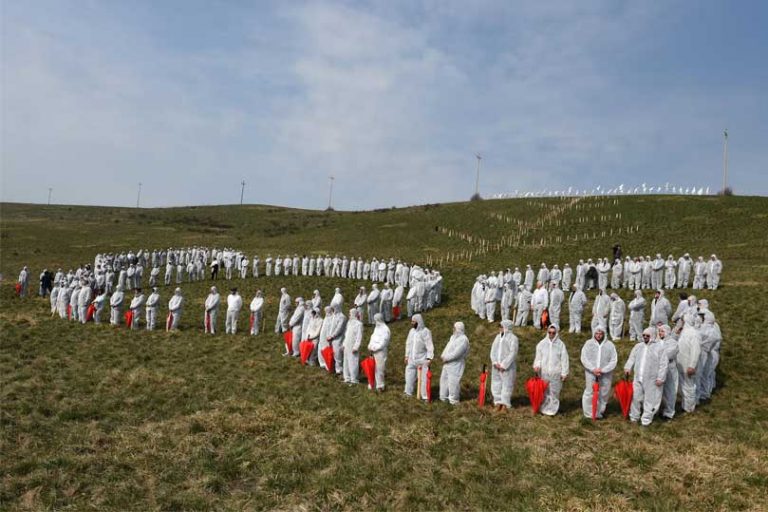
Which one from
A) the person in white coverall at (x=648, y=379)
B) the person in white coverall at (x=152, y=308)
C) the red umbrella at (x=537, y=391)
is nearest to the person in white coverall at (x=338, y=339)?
the red umbrella at (x=537, y=391)

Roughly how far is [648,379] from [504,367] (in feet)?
8.50

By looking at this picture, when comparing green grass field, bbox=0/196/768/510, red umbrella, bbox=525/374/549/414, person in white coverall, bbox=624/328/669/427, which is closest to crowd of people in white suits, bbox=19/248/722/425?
person in white coverall, bbox=624/328/669/427

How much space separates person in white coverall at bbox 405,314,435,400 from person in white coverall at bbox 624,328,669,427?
13.0ft

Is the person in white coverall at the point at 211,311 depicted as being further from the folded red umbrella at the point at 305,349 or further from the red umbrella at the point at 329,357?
the red umbrella at the point at 329,357

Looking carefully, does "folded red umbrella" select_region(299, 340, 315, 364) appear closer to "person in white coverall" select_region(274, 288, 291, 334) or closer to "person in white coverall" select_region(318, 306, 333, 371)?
"person in white coverall" select_region(318, 306, 333, 371)

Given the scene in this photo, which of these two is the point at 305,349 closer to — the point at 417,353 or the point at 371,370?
the point at 371,370

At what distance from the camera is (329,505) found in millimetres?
7242

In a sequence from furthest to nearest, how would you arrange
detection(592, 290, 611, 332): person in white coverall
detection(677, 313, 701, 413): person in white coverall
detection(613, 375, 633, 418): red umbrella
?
detection(592, 290, 611, 332): person in white coverall → detection(677, 313, 701, 413): person in white coverall → detection(613, 375, 633, 418): red umbrella

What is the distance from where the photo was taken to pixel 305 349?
14.9 meters

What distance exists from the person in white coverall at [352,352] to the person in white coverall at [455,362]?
8.32ft

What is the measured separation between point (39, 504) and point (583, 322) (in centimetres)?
1661

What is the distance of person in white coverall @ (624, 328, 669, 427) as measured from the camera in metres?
10.0

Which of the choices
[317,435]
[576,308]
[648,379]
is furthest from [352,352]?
[576,308]

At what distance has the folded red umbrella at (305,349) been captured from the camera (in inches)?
585
